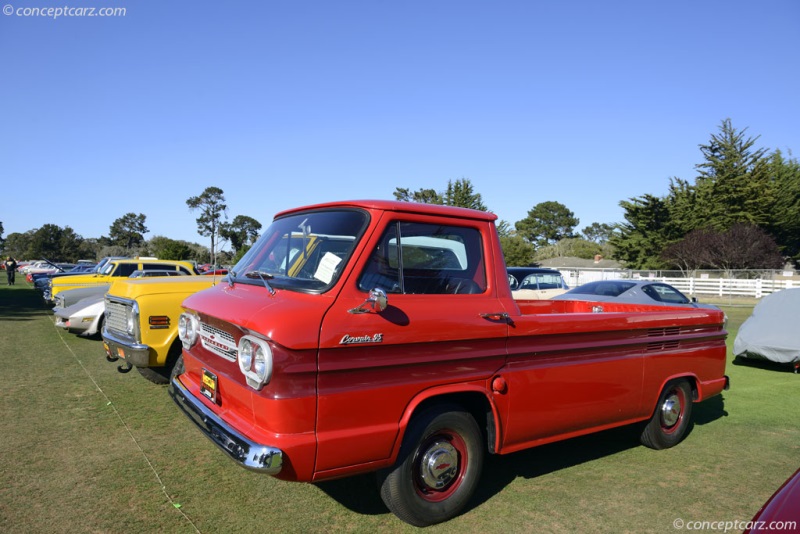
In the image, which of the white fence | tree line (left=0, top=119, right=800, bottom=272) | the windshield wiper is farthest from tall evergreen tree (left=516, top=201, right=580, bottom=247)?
the windshield wiper

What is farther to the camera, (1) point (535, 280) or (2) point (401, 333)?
(1) point (535, 280)

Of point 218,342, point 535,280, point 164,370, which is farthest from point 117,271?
point 218,342

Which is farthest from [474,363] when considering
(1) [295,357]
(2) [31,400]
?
(2) [31,400]

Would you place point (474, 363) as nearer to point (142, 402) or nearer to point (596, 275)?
point (142, 402)

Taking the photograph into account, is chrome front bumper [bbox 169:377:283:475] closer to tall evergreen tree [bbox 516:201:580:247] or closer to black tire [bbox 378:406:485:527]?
black tire [bbox 378:406:485:527]

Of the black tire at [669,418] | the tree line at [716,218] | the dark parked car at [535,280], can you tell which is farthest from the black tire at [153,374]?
the tree line at [716,218]

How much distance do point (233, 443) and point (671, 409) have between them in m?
4.13

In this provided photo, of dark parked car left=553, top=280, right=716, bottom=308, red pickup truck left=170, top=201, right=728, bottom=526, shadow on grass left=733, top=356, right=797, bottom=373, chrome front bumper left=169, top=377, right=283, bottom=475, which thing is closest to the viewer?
chrome front bumper left=169, top=377, right=283, bottom=475

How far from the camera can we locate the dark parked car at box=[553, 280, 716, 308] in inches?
483

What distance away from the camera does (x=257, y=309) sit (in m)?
3.06

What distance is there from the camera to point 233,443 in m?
2.89

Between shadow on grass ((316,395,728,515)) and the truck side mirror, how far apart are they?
4.89 feet

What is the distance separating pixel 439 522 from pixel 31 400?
16.7 feet

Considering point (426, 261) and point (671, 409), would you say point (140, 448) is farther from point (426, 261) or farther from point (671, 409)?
point (671, 409)
